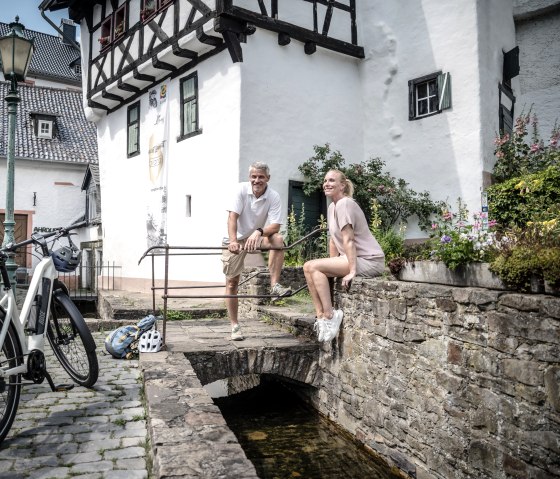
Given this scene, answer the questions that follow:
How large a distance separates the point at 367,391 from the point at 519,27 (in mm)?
9939

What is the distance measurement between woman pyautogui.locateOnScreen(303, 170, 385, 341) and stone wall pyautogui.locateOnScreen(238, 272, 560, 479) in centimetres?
17

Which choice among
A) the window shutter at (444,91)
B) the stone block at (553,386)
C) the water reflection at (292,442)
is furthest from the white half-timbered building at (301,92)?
the stone block at (553,386)

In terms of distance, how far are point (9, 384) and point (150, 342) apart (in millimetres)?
2224

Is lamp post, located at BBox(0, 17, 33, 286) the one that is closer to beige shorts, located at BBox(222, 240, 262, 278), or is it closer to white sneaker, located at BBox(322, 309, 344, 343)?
beige shorts, located at BBox(222, 240, 262, 278)

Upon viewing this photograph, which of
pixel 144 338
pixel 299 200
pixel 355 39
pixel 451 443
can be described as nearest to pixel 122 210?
pixel 299 200

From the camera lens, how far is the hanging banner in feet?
Answer: 39.5

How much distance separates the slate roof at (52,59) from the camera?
3158cm

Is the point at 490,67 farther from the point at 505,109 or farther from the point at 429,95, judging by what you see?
the point at 429,95

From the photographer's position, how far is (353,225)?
16.3 feet

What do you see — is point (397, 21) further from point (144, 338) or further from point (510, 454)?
point (510, 454)

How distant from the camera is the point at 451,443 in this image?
158 inches

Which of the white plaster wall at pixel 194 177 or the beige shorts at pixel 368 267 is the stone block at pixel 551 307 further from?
the white plaster wall at pixel 194 177

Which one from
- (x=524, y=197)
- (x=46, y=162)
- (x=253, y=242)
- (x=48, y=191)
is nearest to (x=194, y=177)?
(x=253, y=242)

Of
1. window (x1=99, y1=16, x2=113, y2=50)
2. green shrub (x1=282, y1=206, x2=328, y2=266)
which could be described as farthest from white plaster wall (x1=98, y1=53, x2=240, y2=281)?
window (x1=99, y1=16, x2=113, y2=50)
